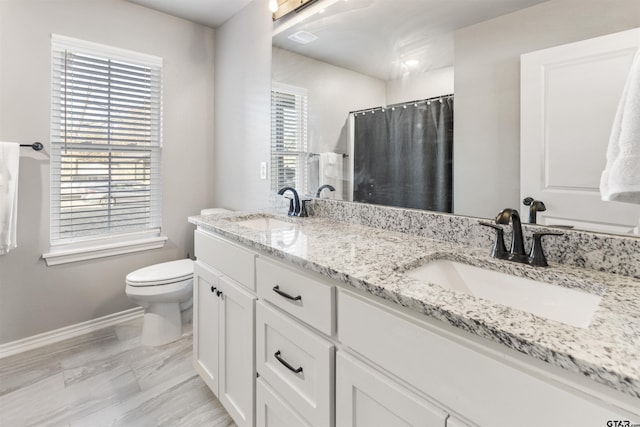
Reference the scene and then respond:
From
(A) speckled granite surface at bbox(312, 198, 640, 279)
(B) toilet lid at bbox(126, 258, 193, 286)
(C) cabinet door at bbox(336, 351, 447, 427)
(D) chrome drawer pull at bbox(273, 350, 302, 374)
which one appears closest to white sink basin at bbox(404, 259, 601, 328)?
(A) speckled granite surface at bbox(312, 198, 640, 279)

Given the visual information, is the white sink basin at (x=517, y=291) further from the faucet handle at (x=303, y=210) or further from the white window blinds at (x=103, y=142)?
the white window blinds at (x=103, y=142)

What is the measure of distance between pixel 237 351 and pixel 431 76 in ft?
4.56

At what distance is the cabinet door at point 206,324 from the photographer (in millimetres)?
1521

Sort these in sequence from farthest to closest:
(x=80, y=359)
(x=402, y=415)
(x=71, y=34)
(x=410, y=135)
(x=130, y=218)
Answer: (x=130, y=218), (x=71, y=34), (x=80, y=359), (x=410, y=135), (x=402, y=415)

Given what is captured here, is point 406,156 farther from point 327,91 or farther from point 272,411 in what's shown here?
point 272,411

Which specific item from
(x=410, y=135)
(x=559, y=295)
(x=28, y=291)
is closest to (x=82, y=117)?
(x=28, y=291)

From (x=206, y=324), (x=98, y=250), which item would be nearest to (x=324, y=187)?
(x=206, y=324)

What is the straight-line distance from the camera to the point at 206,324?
1612mm

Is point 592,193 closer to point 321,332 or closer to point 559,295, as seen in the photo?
point 559,295

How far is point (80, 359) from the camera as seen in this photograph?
198 centimetres

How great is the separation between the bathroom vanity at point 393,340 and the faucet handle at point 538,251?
0.03 metres

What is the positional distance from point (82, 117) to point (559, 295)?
9.08 ft

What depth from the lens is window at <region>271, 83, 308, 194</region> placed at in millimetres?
1985

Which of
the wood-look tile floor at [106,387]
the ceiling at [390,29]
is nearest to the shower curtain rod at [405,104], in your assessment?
the ceiling at [390,29]
